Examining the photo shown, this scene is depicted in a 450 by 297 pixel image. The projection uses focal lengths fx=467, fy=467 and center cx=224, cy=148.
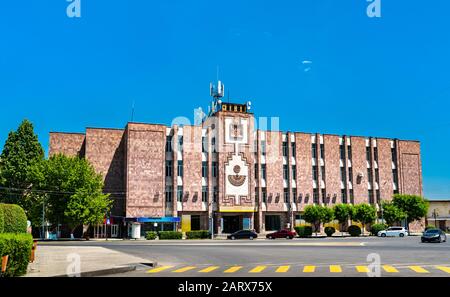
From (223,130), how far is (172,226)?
1679cm

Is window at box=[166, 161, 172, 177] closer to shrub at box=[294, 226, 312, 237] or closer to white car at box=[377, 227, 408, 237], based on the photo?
shrub at box=[294, 226, 312, 237]

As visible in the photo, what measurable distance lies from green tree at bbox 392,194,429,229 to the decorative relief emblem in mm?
26081

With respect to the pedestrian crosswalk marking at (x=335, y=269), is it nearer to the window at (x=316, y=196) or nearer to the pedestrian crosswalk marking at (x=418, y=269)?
the pedestrian crosswalk marking at (x=418, y=269)

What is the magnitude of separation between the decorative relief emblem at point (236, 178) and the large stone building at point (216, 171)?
16 cm

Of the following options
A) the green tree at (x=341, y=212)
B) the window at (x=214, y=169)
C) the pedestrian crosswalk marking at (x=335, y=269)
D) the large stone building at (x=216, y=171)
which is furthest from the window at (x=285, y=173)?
the pedestrian crosswalk marking at (x=335, y=269)

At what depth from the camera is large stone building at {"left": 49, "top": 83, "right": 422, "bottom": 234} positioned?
69.1 meters

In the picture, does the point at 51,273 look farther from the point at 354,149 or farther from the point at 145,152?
the point at 354,149

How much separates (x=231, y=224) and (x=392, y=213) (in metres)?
25.9

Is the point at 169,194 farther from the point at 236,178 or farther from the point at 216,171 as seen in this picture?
the point at 236,178

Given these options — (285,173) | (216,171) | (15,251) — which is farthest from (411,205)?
(15,251)

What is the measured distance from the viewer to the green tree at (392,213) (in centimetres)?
7494

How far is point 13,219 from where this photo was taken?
64.7 ft

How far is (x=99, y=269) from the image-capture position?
1681 centimetres
